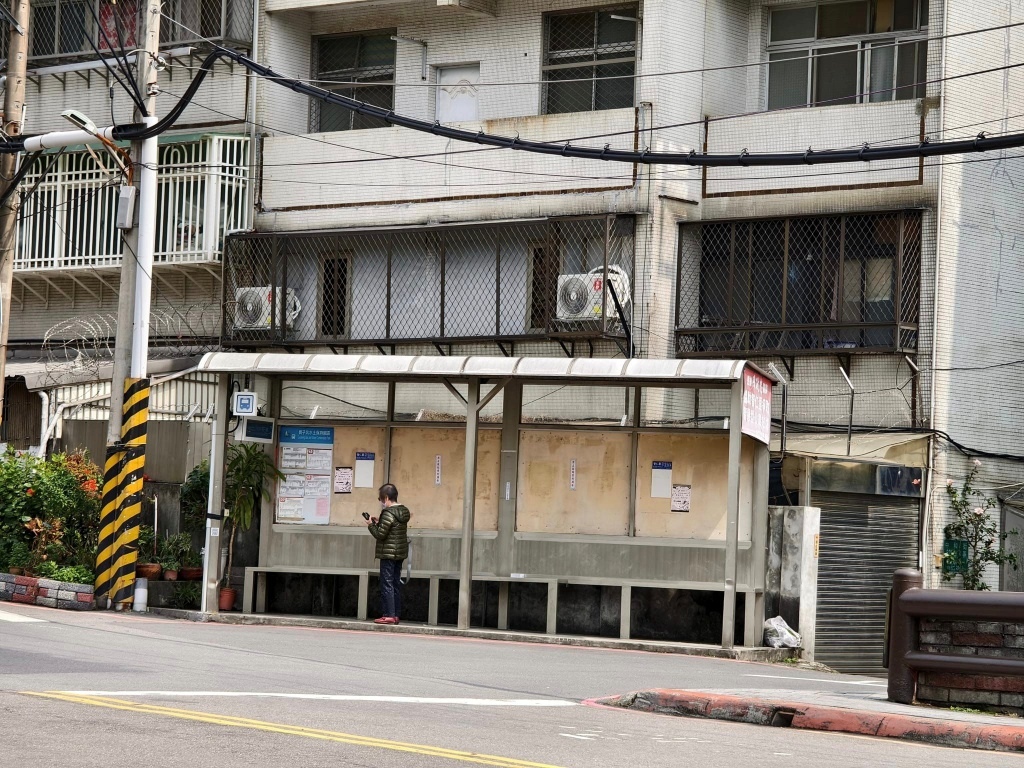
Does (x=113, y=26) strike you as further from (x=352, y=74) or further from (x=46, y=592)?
(x=46, y=592)

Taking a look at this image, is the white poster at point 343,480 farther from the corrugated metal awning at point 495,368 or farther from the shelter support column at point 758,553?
the shelter support column at point 758,553

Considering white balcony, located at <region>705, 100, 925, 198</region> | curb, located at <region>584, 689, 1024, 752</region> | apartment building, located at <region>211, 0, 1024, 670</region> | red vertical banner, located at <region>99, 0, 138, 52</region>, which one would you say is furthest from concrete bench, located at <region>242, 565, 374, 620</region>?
red vertical banner, located at <region>99, 0, 138, 52</region>

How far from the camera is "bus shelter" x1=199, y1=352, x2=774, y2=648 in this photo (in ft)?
64.9

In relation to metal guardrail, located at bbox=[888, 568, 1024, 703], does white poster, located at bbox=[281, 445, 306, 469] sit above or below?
above

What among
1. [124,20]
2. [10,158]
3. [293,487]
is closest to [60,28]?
[124,20]

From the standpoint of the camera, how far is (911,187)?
2291 centimetres

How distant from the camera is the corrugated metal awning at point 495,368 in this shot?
19.1 metres

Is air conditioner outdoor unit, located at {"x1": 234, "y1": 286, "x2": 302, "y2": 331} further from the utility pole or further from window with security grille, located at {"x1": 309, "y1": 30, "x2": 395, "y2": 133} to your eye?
the utility pole

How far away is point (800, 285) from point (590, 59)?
532 centimetres

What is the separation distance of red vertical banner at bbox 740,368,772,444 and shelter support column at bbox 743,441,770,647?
0.30 meters

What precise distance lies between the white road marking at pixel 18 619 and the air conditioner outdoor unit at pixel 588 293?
916cm

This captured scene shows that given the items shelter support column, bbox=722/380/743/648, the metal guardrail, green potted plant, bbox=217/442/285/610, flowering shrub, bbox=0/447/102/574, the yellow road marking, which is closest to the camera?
the yellow road marking

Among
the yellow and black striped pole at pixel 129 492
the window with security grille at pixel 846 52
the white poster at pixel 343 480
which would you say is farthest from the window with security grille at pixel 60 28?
the window with security grille at pixel 846 52

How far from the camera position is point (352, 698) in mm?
12094
